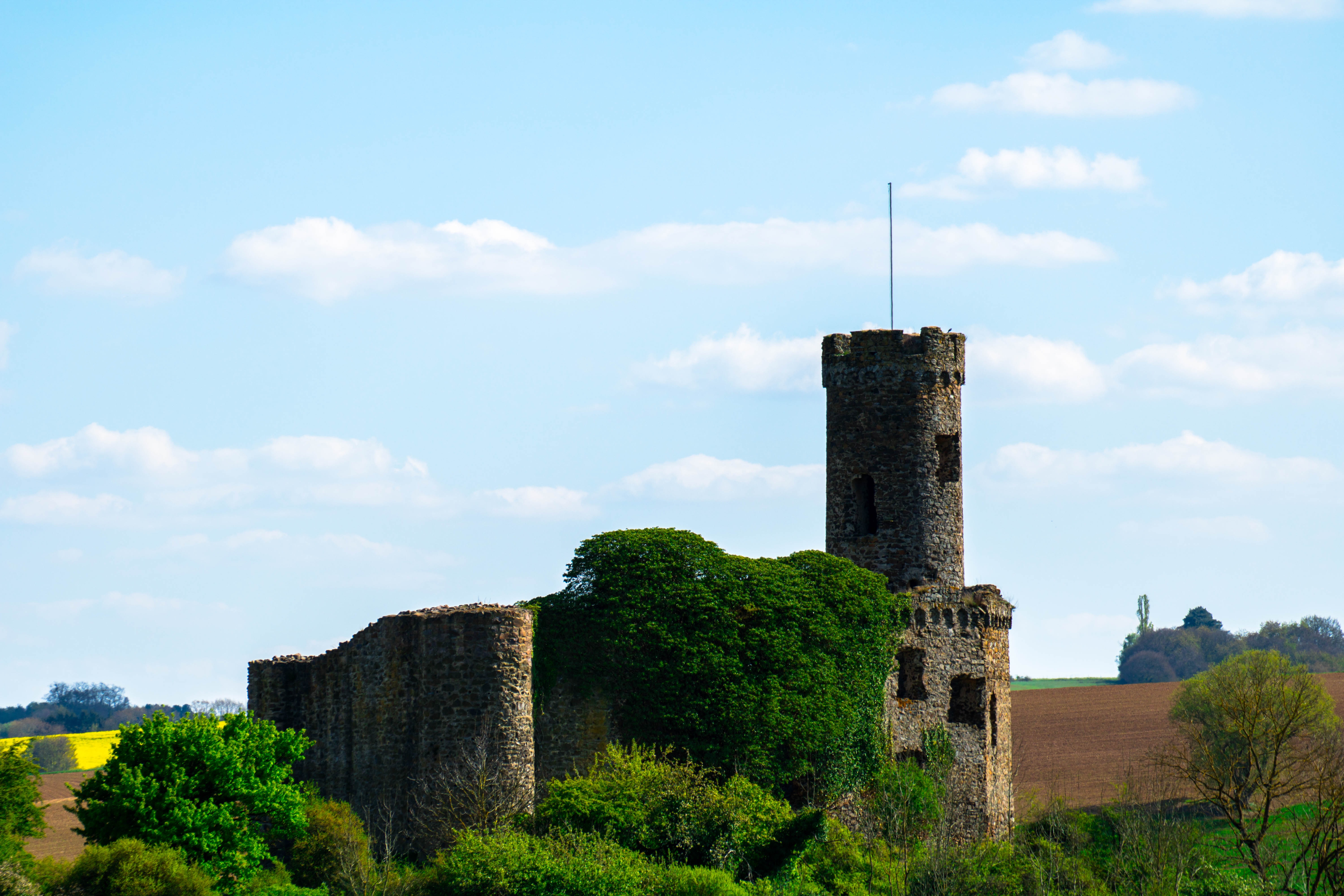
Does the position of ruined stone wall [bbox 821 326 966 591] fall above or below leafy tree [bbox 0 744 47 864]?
above

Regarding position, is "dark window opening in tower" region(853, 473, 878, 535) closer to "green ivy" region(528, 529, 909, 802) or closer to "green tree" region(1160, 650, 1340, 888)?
"green ivy" region(528, 529, 909, 802)

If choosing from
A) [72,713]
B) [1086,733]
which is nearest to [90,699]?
[72,713]

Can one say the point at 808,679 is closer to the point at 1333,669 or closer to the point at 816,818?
the point at 816,818

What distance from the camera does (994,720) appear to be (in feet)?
158

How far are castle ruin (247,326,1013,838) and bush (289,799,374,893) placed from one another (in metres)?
0.88

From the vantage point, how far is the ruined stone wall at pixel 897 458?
4809 centimetres

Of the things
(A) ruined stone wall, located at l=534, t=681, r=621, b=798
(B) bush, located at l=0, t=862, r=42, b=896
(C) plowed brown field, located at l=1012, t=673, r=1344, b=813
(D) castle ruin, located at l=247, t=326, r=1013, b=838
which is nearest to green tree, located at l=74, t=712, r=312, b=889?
(B) bush, located at l=0, t=862, r=42, b=896

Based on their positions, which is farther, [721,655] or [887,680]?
[887,680]

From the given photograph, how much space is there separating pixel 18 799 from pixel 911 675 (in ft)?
76.9

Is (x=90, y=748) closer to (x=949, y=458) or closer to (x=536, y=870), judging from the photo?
(x=949, y=458)

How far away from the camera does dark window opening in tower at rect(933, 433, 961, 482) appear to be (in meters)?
48.7

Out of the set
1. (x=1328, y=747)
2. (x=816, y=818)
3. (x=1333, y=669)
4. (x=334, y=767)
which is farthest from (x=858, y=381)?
(x=1333, y=669)

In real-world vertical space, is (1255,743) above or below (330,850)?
below

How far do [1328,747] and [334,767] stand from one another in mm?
36761
